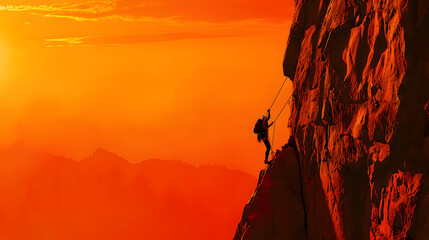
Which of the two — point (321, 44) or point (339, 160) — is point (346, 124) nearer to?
point (339, 160)

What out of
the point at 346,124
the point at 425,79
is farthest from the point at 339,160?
the point at 425,79

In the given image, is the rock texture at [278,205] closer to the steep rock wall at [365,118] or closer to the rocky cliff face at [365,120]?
the rocky cliff face at [365,120]

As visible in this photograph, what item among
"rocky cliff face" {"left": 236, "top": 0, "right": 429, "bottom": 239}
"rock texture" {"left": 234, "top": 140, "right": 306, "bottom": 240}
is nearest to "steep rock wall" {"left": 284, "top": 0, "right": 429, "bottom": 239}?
"rocky cliff face" {"left": 236, "top": 0, "right": 429, "bottom": 239}

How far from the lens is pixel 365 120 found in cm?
1306

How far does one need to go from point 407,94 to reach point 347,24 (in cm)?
399

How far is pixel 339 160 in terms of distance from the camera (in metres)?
14.6

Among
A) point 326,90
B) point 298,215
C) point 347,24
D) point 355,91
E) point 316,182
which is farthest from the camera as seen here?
point 298,215

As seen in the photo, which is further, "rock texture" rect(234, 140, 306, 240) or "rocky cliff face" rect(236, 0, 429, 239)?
"rock texture" rect(234, 140, 306, 240)

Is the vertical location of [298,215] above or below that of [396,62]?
below

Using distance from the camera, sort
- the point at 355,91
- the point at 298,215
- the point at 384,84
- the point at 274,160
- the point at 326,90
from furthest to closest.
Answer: the point at 274,160 → the point at 298,215 → the point at 326,90 → the point at 355,91 → the point at 384,84

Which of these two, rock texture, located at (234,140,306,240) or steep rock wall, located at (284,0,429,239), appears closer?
steep rock wall, located at (284,0,429,239)

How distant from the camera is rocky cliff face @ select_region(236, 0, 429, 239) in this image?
11.2 m

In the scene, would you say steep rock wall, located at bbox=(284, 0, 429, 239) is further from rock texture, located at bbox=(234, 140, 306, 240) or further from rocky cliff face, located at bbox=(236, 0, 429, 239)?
rock texture, located at bbox=(234, 140, 306, 240)

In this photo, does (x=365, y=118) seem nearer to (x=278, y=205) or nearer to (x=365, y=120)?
(x=365, y=120)
